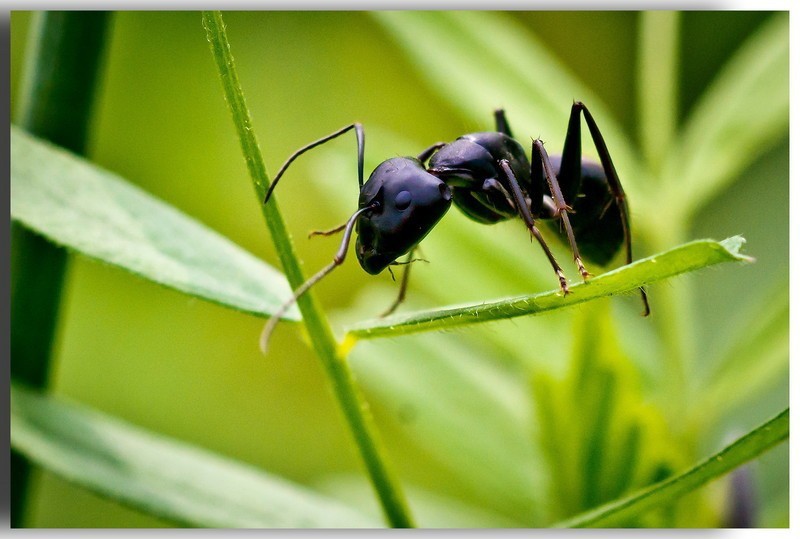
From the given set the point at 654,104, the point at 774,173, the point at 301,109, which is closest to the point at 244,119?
the point at 654,104

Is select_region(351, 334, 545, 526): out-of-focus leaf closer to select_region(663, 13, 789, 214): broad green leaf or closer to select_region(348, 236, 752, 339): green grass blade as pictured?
select_region(663, 13, 789, 214): broad green leaf

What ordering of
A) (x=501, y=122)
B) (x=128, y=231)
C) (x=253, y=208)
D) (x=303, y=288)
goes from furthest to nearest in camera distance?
(x=253, y=208)
(x=501, y=122)
(x=128, y=231)
(x=303, y=288)

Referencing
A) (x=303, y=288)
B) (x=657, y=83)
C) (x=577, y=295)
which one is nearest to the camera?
(x=577, y=295)

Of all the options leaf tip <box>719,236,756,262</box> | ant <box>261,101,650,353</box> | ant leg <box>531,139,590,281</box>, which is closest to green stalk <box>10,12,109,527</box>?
ant <box>261,101,650,353</box>

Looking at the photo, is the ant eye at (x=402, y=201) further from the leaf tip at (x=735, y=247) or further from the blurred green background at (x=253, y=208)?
the blurred green background at (x=253, y=208)

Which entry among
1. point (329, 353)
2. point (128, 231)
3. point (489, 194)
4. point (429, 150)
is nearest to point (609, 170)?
point (489, 194)

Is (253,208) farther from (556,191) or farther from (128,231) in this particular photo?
(128,231)
